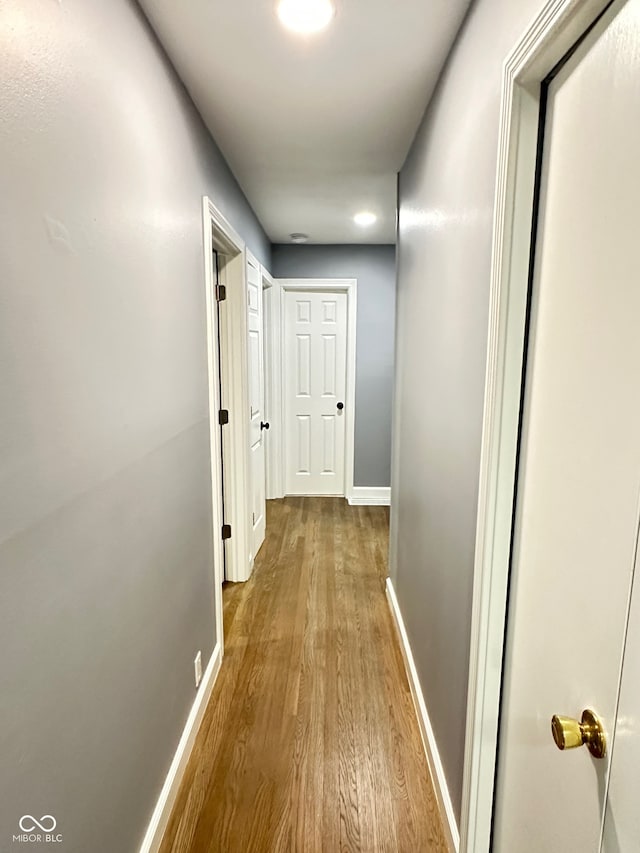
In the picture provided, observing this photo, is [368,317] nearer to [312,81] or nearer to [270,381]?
[270,381]

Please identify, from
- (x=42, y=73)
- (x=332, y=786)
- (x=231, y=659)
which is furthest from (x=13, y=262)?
(x=231, y=659)

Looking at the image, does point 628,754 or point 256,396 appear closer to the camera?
point 628,754

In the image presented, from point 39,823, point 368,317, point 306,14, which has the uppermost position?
point 306,14

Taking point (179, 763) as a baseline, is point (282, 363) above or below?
above

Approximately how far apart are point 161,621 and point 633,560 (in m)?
1.26

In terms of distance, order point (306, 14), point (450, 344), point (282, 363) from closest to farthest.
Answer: point (306, 14), point (450, 344), point (282, 363)

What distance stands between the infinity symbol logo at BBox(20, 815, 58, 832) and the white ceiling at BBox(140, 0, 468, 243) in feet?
6.00

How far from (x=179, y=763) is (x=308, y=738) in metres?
0.48

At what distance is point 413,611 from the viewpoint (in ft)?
6.43

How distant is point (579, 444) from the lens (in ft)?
2.40

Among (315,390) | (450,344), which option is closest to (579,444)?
(450,344)

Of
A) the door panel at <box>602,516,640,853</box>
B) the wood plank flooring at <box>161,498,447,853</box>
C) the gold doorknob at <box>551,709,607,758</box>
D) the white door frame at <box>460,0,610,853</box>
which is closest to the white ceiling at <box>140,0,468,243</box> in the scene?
the white door frame at <box>460,0,610,853</box>

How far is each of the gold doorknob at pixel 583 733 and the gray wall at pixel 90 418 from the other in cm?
87

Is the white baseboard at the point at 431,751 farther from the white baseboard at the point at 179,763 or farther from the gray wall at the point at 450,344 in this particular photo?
the white baseboard at the point at 179,763
